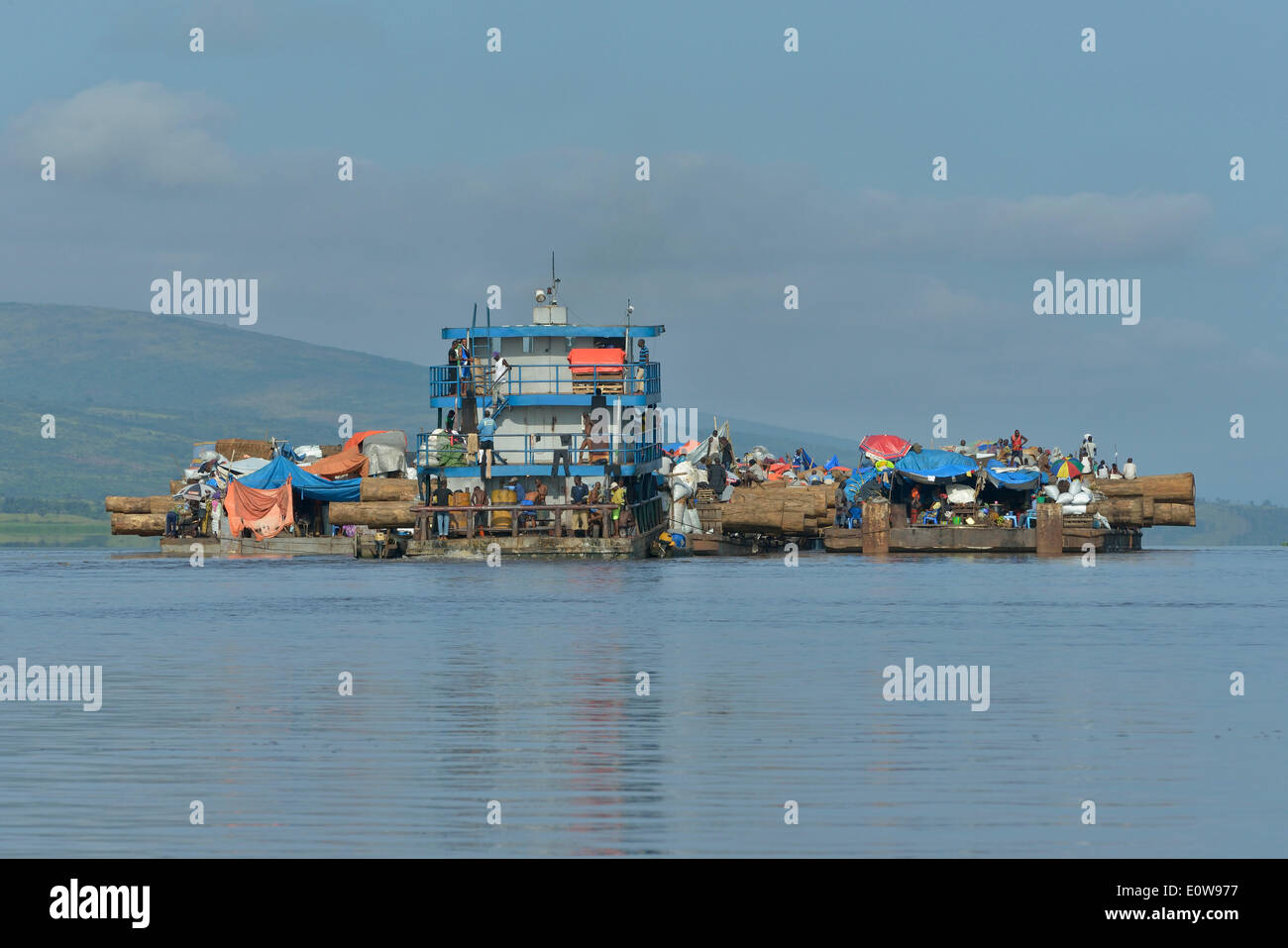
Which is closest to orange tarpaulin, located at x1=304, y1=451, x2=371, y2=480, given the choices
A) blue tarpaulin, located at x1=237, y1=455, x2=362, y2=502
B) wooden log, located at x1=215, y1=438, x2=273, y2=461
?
blue tarpaulin, located at x1=237, y1=455, x2=362, y2=502

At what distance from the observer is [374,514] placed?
82000 mm

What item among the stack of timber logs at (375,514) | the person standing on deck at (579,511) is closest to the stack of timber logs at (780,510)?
the person standing on deck at (579,511)

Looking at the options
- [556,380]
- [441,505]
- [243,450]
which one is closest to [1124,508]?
[556,380]

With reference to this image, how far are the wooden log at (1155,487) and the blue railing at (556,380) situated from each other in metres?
22.5

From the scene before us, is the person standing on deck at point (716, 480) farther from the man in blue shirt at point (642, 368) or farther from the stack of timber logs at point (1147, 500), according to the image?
the stack of timber logs at point (1147, 500)

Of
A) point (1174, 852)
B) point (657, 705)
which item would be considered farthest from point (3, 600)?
point (1174, 852)

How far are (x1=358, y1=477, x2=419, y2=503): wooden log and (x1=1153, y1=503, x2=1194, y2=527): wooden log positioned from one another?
3298 centimetres

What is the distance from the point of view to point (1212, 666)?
34.2m

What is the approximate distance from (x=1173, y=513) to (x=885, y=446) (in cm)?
1821

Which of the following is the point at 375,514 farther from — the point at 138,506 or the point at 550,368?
the point at 138,506

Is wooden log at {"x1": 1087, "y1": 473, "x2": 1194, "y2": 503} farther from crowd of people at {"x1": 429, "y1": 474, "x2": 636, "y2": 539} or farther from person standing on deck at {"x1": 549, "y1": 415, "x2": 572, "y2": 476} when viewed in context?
person standing on deck at {"x1": 549, "y1": 415, "x2": 572, "y2": 476}
